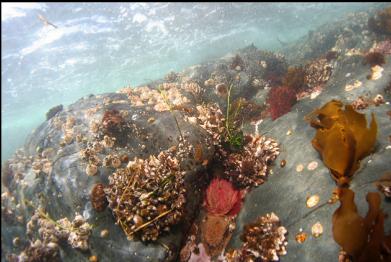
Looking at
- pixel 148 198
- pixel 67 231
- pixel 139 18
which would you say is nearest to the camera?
pixel 148 198

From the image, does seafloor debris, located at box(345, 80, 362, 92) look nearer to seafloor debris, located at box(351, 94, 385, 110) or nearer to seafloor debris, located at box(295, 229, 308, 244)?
seafloor debris, located at box(351, 94, 385, 110)

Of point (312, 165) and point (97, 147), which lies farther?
point (97, 147)

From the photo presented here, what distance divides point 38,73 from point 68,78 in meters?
6.58

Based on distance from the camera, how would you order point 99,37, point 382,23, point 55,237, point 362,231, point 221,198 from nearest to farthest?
point 362,231 < point 221,198 < point 55,237 < point 382,23 < point 99,37

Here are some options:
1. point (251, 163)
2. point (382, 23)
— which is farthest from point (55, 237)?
point (382, 23)

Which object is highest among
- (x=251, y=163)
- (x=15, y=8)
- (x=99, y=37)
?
(x=15, y=8)

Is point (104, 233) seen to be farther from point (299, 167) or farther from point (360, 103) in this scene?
point (360, 103)

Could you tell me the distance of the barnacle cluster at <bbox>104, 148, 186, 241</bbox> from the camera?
5965mm

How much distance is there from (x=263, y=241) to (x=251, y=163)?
7.17ft

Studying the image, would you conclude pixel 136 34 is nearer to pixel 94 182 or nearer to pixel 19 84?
pixel 19 84

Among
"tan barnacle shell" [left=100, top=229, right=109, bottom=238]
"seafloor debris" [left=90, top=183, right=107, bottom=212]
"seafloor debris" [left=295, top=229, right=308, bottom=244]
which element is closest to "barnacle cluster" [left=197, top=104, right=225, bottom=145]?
"seafloor debris" [left=295, top=229, right=308, bottom=244]

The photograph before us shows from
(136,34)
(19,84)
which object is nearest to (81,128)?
(136,34)

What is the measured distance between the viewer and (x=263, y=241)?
18.0ft

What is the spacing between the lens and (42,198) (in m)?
8.71
